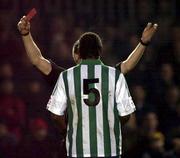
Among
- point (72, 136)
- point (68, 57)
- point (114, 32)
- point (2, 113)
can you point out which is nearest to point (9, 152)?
point (2, 113)

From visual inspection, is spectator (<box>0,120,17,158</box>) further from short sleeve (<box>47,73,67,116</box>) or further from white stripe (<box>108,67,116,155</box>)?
white stripe (<box>108,67,116,155</box>)

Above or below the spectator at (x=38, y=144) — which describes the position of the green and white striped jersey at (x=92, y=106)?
above

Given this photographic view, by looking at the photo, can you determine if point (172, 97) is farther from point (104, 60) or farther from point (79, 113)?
point (79, 113)

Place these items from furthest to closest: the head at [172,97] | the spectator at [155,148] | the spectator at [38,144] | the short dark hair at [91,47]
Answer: the head at [172,97] → the spectator at [155,148] → the spectator at [38,144] → the short dark hair at [91,47]

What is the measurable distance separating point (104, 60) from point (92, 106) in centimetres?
366

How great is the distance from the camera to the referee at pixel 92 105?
19.6 ft

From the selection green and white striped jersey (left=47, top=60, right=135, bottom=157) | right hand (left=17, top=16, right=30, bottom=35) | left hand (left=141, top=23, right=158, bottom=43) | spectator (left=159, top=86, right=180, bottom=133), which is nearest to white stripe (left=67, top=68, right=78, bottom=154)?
green and white striped jersey (left=47, top=60, right=135, bottom=157)

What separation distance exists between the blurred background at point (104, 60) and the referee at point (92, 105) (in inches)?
102

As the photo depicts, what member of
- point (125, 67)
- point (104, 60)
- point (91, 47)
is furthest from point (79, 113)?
point (104, 60)

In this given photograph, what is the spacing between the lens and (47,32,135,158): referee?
19.6ft

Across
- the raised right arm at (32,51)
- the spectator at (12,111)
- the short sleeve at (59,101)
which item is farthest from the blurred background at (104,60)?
the short sleeve at (59,101)

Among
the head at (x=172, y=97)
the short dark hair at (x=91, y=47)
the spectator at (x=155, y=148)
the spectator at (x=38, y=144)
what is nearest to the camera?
the short dark hair at (x=91, y=47)

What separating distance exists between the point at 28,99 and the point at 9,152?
2.46ft

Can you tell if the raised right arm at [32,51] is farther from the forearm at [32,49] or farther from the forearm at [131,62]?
the forearm at [131,62]
